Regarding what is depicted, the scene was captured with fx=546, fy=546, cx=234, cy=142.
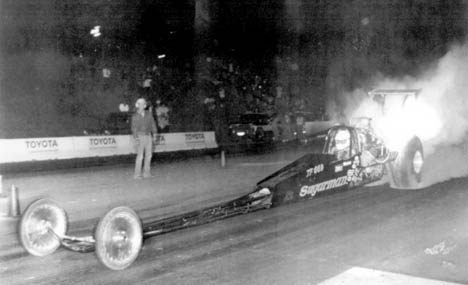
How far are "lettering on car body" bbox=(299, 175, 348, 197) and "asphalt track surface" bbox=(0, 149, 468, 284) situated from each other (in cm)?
35

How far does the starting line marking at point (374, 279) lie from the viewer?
5.49 metres

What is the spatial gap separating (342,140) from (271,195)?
286cm

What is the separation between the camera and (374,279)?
5.60 meters

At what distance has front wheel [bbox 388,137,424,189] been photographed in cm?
1144

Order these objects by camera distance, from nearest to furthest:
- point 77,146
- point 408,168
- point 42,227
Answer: point 42,227 < point 408,168 < point 77,146

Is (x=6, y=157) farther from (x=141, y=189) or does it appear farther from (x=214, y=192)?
(x=214, y=192)

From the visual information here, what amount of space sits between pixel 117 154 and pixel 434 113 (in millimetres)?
12341

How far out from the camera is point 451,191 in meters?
11.0

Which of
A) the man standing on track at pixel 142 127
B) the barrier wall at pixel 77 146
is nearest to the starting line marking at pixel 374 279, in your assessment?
the man standing on track at pixel 142 127

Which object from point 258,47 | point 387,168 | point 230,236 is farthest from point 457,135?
point 258,47

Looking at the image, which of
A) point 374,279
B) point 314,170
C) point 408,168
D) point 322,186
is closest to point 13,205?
point 314,170

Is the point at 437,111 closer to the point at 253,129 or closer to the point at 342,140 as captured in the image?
the point at 342,140

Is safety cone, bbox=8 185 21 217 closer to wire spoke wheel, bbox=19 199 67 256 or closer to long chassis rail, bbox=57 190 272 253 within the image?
wire spoke wheel, bbox=19 199 67 256

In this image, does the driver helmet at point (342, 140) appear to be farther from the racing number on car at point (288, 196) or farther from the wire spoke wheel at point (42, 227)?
the wire spoke wheel at point (42, 227)
